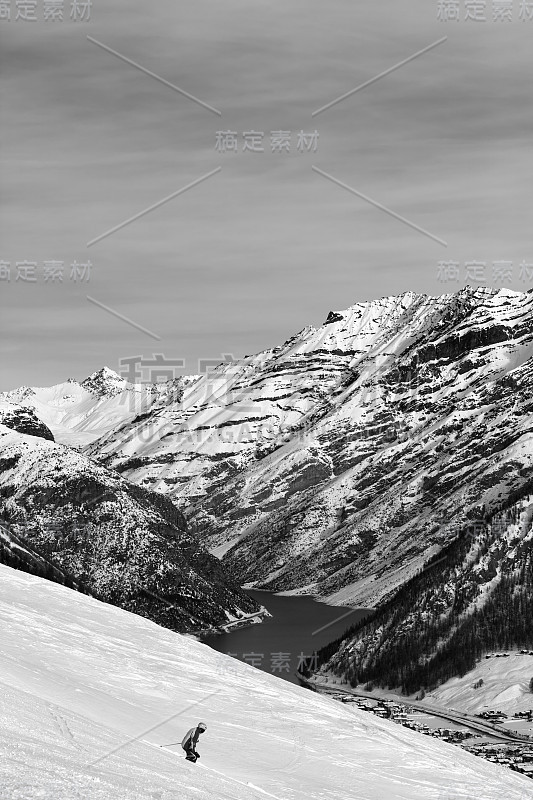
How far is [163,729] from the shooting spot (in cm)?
5534

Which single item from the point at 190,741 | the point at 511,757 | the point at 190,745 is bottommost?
the point at 511,757

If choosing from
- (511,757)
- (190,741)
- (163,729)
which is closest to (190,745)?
(190,741)

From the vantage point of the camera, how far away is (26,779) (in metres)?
34.0

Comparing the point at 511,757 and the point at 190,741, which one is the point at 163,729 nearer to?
the point at 190,741

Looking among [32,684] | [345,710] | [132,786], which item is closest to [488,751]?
[345,710]

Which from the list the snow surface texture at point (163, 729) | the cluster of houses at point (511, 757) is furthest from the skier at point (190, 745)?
the cluster of houses at point (511, 757)

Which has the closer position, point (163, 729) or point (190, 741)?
point (190, 741)

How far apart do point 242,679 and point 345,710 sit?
7938 mm

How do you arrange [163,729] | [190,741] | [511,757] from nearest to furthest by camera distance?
[190,741]
[163,729]
[511,757]

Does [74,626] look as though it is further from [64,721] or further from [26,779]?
[26,779]

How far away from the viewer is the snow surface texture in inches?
1581

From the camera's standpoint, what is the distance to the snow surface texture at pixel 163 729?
40156 millimetres

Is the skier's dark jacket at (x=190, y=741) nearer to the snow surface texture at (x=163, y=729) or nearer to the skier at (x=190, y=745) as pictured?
the skier at (x=190, y=745)

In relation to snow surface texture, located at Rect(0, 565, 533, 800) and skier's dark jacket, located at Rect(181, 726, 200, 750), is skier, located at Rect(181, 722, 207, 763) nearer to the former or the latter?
skier's dark jacket, located at Rect(181, 726, 200, 750)
